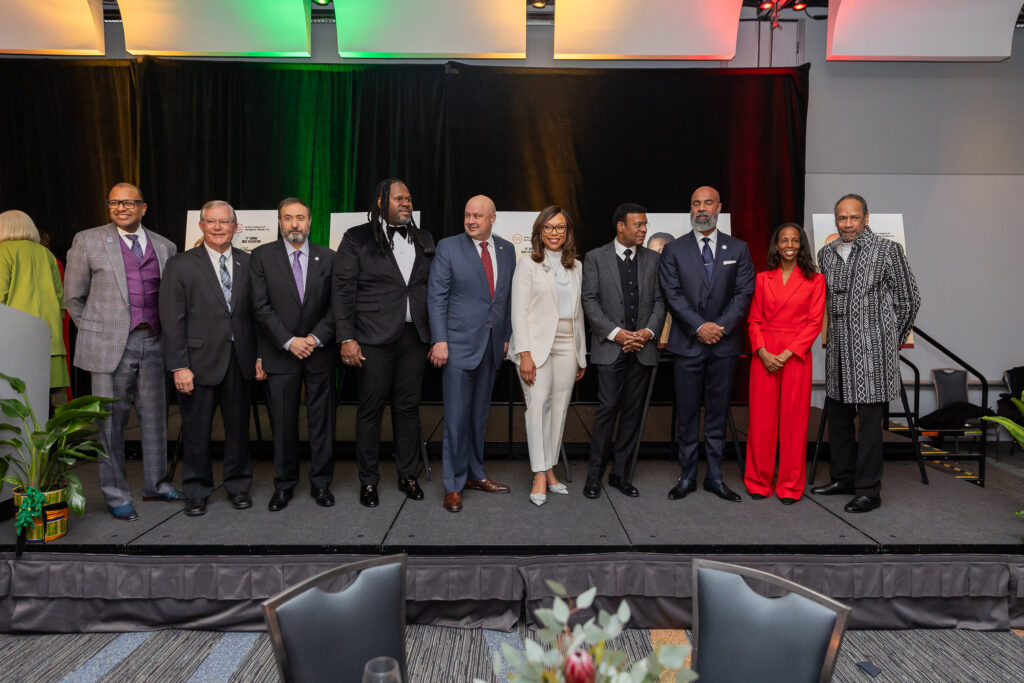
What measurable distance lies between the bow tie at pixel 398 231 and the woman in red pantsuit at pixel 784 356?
1.98 metres

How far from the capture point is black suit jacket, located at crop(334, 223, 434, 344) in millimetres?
3193

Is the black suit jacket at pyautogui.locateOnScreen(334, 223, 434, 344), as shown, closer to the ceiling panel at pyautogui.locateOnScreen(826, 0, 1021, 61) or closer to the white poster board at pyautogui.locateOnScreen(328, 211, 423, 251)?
the white poster board at pyautogui.locateOnScreen(328, 211, 423, 251)

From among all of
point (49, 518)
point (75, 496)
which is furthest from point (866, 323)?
point (49, 518)

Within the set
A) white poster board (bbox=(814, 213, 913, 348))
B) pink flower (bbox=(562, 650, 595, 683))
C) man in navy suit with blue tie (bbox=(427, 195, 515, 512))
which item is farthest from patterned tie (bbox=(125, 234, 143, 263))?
white poster board (bbox=(814, 213, 913, 348))

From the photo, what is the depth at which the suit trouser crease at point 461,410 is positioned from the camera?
3307 millimetres

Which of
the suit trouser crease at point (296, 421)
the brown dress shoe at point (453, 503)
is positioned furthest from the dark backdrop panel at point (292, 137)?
the brown dress shoe at point (453, 503)

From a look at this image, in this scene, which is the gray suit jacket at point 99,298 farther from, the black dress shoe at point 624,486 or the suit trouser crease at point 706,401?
the suit trouser crease at point 706,401

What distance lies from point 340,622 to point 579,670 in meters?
0.76

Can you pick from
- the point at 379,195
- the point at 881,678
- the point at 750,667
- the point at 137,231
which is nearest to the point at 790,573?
the point at 881,678

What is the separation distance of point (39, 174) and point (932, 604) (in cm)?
724

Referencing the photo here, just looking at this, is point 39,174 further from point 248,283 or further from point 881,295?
point 881,295

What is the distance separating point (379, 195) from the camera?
3.23 metres

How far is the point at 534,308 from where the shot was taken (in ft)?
10.8

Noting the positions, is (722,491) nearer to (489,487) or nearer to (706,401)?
(706,401)
